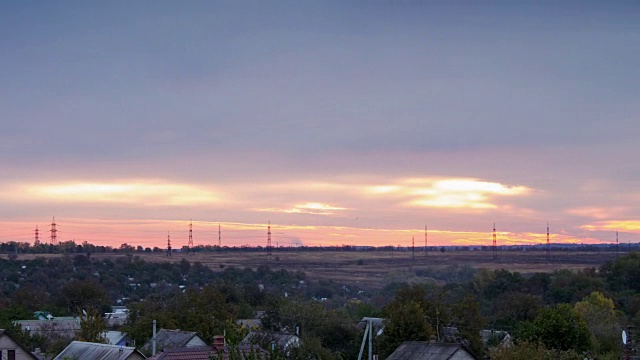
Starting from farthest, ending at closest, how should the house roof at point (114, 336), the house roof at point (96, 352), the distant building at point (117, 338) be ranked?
the house roof at point (114, 336) < the distant building at point (117, 338) < the house roof at point (96, 352)

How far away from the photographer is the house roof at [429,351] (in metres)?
56.5

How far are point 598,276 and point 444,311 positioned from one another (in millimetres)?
78670

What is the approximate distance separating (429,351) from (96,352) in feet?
59.3

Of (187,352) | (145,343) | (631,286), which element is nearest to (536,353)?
(187,352)

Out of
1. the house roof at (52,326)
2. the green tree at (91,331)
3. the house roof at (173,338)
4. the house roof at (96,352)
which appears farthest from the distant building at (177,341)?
the house roof at (52,326)

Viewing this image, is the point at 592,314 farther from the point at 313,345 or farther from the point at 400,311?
the point at 313,345

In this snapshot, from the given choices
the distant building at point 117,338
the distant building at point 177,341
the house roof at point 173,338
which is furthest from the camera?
the distant building at point 117,338

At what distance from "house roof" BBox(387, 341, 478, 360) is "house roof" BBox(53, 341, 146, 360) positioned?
14933mm

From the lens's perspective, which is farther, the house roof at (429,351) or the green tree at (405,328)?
the green tree at (405,328)

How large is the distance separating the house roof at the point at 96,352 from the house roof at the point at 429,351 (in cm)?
1493

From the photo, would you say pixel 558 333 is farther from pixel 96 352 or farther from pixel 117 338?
pixel 117 338

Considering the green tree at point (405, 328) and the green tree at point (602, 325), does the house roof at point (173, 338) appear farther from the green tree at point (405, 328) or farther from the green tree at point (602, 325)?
the green tree at point (602, 325)

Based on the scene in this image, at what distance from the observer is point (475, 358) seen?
5622 cm

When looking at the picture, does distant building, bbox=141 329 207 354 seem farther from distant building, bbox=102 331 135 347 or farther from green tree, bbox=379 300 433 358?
green tree, bbox=379 300 433 358
